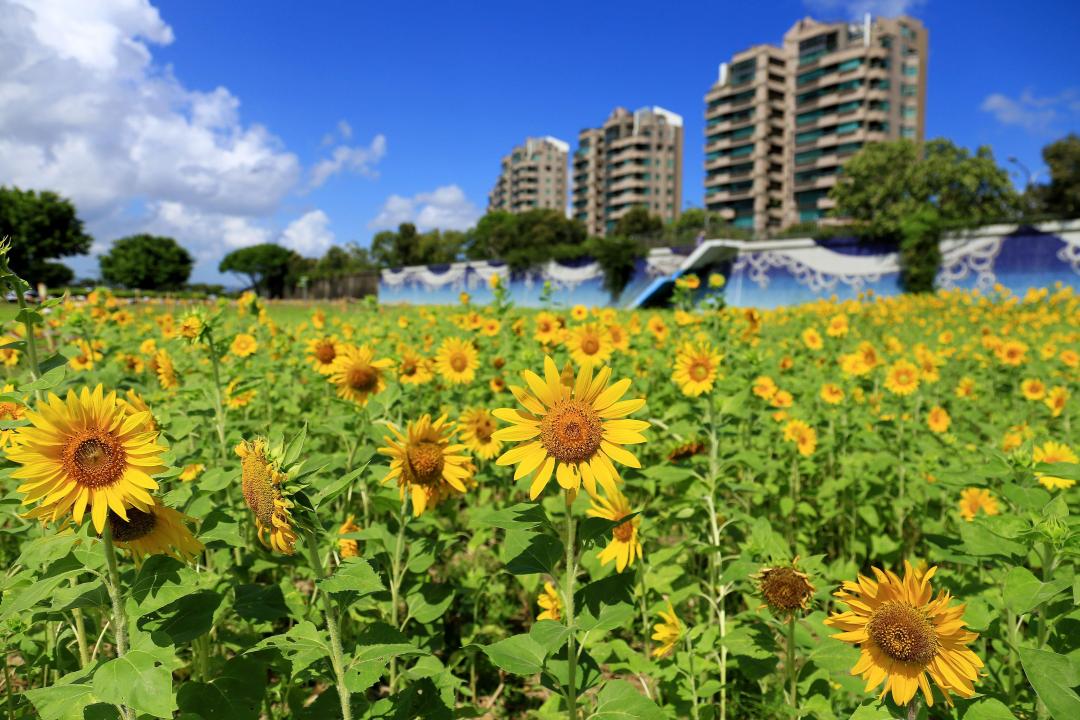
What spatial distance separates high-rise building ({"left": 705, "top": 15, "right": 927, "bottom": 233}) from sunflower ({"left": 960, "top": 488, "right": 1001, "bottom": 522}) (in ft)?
184

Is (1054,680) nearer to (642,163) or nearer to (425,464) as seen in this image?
(425,464)

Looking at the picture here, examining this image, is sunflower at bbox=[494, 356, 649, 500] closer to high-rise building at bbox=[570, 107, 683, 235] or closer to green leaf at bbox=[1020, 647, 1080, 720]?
green leaf at bbox=[1020, 647, 1080, 720]

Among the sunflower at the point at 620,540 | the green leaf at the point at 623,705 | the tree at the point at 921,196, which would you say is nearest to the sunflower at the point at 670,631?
the sunflower at the point at 620,540

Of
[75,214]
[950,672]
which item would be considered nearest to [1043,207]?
[950,672]

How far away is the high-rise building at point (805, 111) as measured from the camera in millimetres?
57406

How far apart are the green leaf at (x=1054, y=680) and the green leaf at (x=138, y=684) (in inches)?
58.9

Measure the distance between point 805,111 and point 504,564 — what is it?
71011 mm

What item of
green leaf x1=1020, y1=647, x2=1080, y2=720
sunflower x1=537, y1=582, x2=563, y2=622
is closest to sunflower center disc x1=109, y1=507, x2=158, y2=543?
sunflower x1=537, y1=582, x2=563, y2=622

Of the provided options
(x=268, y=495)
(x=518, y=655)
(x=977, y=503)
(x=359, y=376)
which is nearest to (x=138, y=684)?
(x=268, y=495)

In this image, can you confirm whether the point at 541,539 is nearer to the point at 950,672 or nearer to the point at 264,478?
the point at 264,478

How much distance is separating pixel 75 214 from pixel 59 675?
63.7 meters

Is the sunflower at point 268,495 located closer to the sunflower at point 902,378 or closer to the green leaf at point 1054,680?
the green leaf at point 1054,680

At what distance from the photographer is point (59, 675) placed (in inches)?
74.6

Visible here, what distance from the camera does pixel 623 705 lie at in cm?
129
